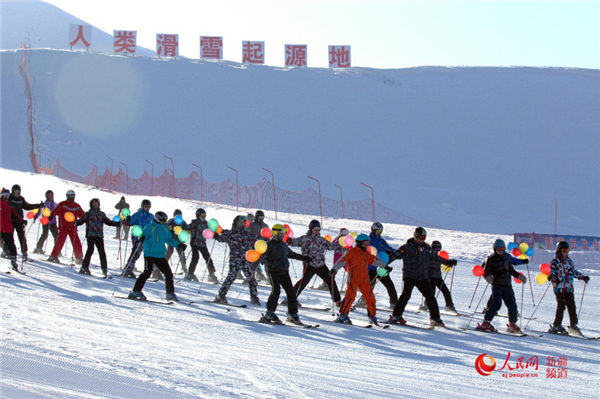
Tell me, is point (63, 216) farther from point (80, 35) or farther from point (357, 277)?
point (80, 35)

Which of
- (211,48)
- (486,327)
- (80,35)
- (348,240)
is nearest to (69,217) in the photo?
(348,240)

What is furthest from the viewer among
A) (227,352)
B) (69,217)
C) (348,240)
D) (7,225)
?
(69,217)

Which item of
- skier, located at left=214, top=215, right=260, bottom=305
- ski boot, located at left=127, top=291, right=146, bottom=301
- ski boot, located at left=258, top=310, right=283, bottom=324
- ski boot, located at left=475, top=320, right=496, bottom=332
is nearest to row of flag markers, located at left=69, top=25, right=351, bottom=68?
skier, located at left=214, top=215, right=260, bottom=305

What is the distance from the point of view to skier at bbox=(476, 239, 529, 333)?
10.2 m

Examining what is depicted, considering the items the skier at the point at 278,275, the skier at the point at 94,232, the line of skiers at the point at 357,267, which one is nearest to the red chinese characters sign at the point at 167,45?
the skier at the point at 94,232

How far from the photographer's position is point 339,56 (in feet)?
241

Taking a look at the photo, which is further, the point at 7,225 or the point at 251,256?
the point at 7,225

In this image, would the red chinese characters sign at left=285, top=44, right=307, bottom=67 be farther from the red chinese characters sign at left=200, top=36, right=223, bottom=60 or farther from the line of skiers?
the line of skiers

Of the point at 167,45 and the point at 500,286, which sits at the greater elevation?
the point at 167,45

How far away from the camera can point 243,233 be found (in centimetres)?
1135

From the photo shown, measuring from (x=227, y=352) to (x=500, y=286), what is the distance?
16.4 feet

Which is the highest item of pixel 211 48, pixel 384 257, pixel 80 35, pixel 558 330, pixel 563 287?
pixel 80 35

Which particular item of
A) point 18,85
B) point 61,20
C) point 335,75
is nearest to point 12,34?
point 61,20

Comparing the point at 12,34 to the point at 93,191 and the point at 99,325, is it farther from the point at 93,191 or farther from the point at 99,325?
the point at 99,325
